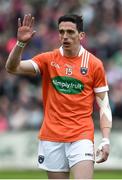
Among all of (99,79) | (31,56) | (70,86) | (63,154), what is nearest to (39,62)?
(70,86)

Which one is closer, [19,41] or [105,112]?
[19,41]

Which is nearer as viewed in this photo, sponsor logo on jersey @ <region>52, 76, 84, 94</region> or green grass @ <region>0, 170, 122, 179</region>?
sponsor logo on jersey @ <region>52, 76, 84, 94</region>

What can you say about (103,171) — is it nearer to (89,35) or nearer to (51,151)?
(89,35)

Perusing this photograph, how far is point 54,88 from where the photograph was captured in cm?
940

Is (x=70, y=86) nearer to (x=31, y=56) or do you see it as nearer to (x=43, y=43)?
(x=31, y=56)

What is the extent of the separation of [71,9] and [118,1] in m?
1.21

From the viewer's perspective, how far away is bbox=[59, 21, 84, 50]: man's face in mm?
9281

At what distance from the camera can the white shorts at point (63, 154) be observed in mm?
9188

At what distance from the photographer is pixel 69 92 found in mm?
9328

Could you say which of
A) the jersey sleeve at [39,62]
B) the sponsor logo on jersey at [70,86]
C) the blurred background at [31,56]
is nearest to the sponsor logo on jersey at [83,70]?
the sponsor logo on jersey at [70,86]

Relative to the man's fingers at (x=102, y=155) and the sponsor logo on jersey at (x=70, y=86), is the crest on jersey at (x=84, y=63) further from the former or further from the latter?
the man's fingers at (x=102, y=155)

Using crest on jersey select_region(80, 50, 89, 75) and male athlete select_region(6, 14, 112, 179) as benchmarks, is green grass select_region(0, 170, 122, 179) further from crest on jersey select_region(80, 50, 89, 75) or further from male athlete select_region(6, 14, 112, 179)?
crest on jersey select_region(80, 50, 89, 75)

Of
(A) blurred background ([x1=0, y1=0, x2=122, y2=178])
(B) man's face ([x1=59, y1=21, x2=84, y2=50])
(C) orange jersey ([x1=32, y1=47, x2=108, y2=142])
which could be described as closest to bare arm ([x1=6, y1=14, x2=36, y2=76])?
(C) orange jersey ([x1=32, y1=47, x2=108, y2=142])

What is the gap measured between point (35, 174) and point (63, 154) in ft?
24.7
